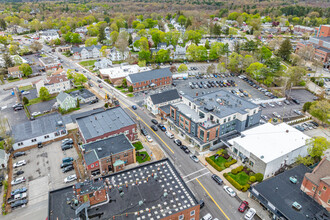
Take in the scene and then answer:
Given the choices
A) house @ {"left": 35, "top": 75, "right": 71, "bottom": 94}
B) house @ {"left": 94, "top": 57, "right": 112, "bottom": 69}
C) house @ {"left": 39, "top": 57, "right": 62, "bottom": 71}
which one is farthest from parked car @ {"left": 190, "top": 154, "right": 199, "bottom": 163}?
house @ {"left": 39, "top": 57, "right": 62, "bottom": 71}

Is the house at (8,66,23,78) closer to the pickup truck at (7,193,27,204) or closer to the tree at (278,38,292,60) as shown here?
the pickup truck at (7,193,27,204)

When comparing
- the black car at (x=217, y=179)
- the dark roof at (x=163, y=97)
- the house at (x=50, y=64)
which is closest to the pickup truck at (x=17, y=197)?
the black car at (x=217, y=179)

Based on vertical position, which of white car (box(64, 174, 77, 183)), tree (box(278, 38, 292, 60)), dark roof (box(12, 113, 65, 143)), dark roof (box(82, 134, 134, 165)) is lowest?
white car (box(64, 174, 77, 183))

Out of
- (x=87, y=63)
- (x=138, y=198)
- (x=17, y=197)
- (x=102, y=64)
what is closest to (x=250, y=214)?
(x=138, y=198)

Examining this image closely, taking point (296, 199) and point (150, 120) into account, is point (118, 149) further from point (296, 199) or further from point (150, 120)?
point (296, 199)

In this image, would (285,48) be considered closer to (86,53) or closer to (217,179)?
(217,179)

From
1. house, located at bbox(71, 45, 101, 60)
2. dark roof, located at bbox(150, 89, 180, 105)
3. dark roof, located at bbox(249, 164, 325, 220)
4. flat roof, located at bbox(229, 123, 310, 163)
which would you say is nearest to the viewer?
dark roof, located at bbox(249, 164, 325, 220)

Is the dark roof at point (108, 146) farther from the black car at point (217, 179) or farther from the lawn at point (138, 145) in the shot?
the black car at point (217, 179)
